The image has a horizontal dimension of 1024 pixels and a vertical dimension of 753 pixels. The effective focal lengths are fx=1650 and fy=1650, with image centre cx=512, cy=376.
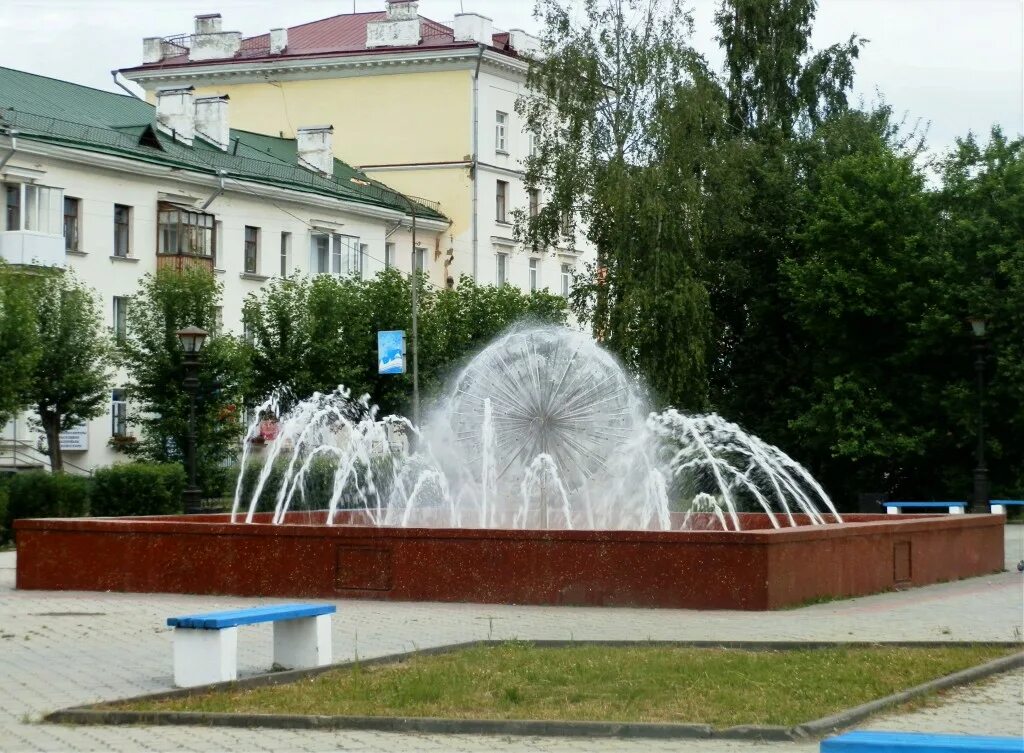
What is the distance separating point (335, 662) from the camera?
11281mm

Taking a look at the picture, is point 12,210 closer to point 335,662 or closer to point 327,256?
point 327,256

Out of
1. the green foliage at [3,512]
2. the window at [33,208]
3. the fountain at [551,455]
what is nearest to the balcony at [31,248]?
the window at [33,208]

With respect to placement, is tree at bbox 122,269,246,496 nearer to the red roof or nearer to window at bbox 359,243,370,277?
window at bbox 359,243,370,277

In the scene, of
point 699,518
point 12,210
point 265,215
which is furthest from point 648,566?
point 265,215

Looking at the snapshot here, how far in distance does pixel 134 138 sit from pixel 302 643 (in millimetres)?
37128

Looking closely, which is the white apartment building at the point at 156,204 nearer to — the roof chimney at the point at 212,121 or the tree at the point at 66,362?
the roof chimney at the point at 212,121

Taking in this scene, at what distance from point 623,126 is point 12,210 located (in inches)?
599

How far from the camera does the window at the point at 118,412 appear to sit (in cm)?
4378

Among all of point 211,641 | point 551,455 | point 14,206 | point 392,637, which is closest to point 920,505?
point 551,455

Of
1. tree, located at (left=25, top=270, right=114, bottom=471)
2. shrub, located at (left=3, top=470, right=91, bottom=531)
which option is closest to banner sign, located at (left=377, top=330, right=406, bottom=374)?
tree, located at (left=25, top=270, right=114, bottom=471)

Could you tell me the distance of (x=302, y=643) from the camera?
11.1 metres

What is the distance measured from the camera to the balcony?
39.9 meters

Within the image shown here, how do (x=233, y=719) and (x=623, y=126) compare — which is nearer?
(x=233, y=719)

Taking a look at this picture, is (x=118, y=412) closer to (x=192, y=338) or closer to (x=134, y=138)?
(x=134, y=138)
